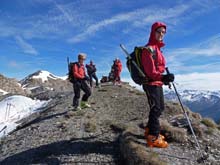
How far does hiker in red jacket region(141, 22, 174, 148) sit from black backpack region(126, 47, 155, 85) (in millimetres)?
104

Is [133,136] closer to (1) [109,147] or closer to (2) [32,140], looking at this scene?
(1) [109,147]

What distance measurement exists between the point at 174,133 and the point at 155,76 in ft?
6.81

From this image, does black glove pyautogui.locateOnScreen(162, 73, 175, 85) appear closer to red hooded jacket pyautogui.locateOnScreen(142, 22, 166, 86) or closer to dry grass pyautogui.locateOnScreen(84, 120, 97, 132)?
red hooded jacket pyautogui.locateOnScreen(142, 22, 166, 86)

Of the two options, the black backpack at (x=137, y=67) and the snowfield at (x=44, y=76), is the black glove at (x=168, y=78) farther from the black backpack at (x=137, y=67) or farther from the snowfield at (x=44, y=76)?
the snowfield at (x=44, y=76)

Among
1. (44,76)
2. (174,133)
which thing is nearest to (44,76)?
(44,76)

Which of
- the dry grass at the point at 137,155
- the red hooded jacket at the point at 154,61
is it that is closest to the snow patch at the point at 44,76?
the dry grass at the point at 137,155

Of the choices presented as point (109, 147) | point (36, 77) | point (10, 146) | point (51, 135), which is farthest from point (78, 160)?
point (36, 77)

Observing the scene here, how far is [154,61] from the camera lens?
986 centimetres

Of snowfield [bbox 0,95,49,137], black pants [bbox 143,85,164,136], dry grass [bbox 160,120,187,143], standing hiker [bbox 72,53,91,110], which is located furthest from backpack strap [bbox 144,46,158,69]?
snowfield [bbox 0,95,49,137]

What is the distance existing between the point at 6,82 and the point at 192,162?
7381 cm

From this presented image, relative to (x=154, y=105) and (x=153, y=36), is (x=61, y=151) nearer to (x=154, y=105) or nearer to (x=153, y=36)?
(x=154, y=105)

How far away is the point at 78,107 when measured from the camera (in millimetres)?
18188

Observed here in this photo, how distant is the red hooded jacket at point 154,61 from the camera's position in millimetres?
9688

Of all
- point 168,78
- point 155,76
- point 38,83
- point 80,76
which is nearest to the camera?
point 168,78
